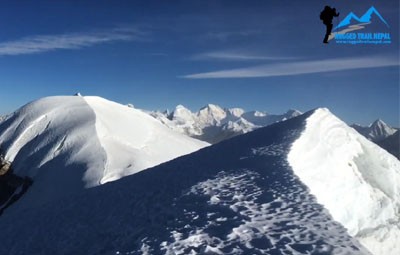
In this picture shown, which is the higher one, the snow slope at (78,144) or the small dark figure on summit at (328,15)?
the small dark figure on summit at (328,15)

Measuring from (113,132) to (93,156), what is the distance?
10.8 m

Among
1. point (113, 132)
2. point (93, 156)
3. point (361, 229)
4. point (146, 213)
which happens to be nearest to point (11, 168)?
point (93, 156)

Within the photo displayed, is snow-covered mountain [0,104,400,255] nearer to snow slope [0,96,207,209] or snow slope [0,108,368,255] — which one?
snow slope [0,108,368,255]

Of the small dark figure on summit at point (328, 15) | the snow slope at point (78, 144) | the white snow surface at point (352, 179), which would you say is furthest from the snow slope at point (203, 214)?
the snow slope at point (78, 144)

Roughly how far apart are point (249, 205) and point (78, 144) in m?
43.5

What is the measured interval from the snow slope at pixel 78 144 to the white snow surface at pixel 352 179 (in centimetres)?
2695

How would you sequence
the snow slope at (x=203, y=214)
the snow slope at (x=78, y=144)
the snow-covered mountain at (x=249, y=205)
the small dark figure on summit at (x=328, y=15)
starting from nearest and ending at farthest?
the snow slope at (x=203, y=214)
the snow-covered mountain at (x=249, y=205)
the small dark figure on summit at (x=328, y=15)
the snow slope at (x=78, y=144)


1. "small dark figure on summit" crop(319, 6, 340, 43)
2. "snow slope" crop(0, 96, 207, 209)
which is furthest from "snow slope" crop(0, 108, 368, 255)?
"snow slope" crop(0, 96, 207, 209)

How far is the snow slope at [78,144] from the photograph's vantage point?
139 feet

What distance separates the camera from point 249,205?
1173 centimetres

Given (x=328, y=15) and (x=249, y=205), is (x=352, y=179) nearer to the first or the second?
(x=249, y=205)

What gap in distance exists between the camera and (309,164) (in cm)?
1497

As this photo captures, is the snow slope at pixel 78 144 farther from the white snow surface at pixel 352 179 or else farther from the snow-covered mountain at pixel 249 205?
the white snow surface at pixel 352 179

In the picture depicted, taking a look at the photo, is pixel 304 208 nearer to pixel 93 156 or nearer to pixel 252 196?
pixel 252 196
